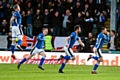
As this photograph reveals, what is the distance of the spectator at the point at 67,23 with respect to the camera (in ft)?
101

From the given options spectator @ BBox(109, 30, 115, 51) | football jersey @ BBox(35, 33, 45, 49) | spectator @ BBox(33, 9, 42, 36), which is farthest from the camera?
spectator @ BBox(33, 9, 42, 36)

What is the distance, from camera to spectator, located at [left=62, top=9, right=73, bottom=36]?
3070cm

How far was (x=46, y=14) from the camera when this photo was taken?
1222 inches

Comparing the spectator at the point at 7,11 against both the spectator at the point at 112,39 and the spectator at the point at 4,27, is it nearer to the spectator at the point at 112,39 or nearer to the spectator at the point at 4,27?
the spectator at the point at 4,27

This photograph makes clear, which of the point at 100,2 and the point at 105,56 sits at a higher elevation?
the point at 100,2

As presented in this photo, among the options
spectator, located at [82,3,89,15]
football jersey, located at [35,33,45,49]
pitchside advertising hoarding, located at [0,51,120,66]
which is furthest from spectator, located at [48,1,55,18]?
football jersey, located at [35,33,45,49]

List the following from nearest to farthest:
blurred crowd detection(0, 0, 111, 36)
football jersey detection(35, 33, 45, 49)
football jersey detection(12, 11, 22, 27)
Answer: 1. football jersey detection(12, 11, 22, 27)
2. football jersey detection(35, 33, 45, 49)
3. blurred crowd detection(0, 0, 111, 36)

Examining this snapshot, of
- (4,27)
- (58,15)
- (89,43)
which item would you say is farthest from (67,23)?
(4,27)

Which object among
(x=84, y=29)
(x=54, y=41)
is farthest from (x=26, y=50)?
(x=84, y=29)

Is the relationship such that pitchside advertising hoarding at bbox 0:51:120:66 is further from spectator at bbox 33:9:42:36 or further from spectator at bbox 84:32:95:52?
spectator at bbox 33:9:42:36

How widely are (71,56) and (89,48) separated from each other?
26.4 ft

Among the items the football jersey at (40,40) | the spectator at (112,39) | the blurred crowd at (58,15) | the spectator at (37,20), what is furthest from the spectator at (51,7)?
the football jersey at (40,40)

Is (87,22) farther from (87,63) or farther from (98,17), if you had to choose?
(87,63)

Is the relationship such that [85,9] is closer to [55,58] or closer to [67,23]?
[67,23]
